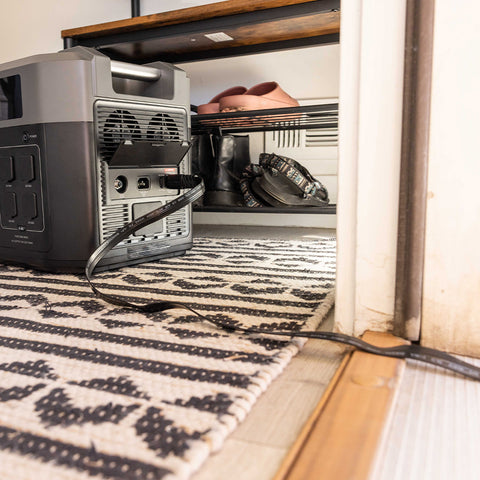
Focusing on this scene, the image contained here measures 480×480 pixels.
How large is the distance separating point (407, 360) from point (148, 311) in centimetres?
35

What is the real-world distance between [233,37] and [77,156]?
88cm

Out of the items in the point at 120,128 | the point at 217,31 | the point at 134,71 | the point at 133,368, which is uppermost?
the point at 217,31

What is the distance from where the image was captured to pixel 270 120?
5.25 feet

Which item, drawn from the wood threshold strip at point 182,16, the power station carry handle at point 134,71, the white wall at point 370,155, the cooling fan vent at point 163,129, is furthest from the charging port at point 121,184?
the wood threshold strip at point 182,16

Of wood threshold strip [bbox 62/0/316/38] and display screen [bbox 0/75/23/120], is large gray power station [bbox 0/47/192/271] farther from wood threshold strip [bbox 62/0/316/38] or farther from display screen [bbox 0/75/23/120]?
wood threshold strip [bbox 62/0/316/38]

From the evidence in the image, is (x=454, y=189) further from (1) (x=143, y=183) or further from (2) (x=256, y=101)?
(2) (x=256, y=101)

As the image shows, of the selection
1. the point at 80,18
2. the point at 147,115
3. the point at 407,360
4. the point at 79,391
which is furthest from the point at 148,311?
the point at 80,18

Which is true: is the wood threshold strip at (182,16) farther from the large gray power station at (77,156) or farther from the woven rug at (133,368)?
the woven rug at (133,368)

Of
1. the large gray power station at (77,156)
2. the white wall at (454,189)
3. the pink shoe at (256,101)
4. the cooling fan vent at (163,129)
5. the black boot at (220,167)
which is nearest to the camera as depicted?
the white wall at (454,189)

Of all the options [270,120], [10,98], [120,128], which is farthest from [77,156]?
[270,120]

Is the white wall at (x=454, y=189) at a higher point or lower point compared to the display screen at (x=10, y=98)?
lower

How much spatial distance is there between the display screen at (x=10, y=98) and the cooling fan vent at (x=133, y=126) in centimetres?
17

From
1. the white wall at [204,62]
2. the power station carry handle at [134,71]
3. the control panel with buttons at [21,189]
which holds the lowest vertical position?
the control panel with buttons at [21,189]

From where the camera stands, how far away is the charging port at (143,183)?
103cm
